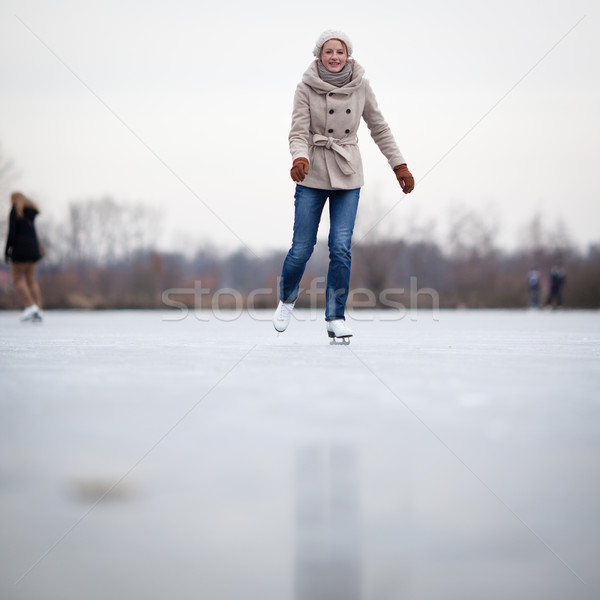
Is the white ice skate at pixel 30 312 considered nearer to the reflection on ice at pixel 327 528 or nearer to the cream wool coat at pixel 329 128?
the cream wool coat at pixel 329 128

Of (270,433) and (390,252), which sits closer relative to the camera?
(270,433)

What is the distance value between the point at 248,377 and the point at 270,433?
1085mm

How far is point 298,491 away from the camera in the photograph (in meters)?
1.68

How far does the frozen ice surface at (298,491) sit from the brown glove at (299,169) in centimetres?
195

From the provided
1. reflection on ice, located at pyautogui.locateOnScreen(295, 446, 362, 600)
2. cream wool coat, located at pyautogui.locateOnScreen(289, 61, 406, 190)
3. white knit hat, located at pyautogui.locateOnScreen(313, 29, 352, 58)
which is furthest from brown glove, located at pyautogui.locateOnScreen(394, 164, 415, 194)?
reflection on ice, located at pyautogui.locateOnScreen(295, 446, 362, 600)

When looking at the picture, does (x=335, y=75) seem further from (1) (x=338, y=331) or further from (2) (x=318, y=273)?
(2) (x=318, y=273)

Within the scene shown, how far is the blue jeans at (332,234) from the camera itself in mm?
4961

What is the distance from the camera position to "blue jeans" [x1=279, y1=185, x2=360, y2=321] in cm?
496

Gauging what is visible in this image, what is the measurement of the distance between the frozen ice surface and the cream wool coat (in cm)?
218

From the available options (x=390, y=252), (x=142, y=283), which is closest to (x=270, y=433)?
(x=142, y=283)

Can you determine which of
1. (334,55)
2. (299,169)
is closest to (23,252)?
(299,169)

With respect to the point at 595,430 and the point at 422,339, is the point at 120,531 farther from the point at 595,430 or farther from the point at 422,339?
the point at 422,339

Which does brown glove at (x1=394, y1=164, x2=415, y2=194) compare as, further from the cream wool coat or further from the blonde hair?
the blonde hair

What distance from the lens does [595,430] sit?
7.22ft
